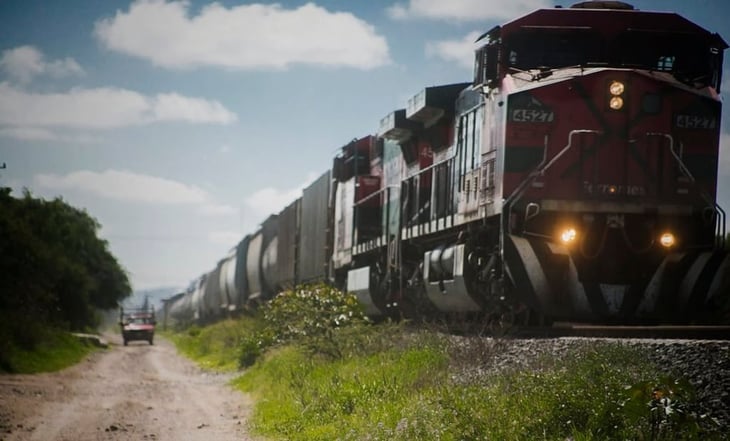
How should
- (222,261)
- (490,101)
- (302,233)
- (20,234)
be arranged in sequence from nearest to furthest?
(490,101) → (302,233) → (20,234) → (222,261)

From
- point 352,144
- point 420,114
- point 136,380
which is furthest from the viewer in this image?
point 352,144

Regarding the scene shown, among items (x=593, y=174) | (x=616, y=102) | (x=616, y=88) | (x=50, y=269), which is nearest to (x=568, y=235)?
(x=593, y=174)

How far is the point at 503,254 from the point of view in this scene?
1166cm

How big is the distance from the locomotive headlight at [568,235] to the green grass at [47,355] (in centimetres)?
1229

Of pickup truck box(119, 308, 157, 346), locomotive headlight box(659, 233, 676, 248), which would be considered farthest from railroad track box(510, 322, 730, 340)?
pickup truck box(119, 308, 157, 346)

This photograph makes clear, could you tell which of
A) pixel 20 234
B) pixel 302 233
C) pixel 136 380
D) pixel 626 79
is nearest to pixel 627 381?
pixel 626 79

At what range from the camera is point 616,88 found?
1164 centimetres

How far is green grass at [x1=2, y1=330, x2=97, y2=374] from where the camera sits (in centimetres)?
1942

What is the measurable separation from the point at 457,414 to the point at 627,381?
4.62ft

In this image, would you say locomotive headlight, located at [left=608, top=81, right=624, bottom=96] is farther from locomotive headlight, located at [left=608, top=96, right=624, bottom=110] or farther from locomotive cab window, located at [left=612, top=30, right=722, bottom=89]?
locomotive cab window, located at [left=612, top=30, right=722, bottom=89]

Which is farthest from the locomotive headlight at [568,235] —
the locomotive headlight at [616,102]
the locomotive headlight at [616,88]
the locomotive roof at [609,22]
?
the locomotive roof at [609,22]

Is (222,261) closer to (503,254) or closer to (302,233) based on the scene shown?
(302,233)

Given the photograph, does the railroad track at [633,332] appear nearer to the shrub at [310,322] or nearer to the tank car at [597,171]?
the tank car at [597,171]

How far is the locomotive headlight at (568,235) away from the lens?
11.6 meters
